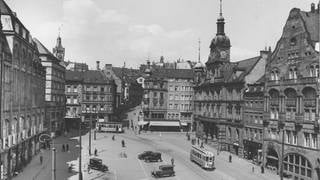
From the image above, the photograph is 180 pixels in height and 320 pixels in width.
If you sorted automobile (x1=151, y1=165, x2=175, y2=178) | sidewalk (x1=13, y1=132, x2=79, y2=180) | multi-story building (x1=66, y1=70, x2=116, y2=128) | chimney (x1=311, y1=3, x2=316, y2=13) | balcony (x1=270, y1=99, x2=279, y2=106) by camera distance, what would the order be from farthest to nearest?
multi-story building (x1=66, y1=70, x2=116, y2=128) → balcony (x1=270, y1=99, x2=279, y2=106) → chimney (x1=311, y1=3, x2=316, y2=13) → automobile (x1=151, y1=165, x2=175, y2=178) → sidewalk (x1=13, y1=132, x2=79, y2=180)

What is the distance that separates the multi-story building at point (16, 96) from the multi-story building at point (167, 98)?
50337 mm

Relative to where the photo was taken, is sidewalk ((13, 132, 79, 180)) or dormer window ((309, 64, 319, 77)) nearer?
sidewalk ((13, 132, 79, 180))

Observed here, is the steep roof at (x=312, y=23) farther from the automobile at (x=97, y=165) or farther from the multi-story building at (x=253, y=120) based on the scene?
the automobile at (x=97, y=165)

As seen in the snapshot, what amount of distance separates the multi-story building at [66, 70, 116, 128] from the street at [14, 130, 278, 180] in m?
29.1

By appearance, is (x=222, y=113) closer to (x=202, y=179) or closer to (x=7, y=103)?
(x=202, y=179)

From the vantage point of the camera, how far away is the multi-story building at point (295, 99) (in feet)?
165

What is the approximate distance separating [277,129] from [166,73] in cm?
5933

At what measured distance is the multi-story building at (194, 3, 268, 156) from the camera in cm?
7369

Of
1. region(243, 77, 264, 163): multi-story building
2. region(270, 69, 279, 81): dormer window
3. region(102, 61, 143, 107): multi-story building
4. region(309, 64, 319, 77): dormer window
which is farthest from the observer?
region(102, 61, 143, 107): multi-story building

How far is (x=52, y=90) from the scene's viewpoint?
285ft

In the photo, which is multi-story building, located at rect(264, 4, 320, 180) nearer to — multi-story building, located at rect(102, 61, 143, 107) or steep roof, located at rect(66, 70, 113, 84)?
steep roof, located at rect(66, 70, 113, 84)

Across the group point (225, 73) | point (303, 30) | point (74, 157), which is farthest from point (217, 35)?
point (74, 157)

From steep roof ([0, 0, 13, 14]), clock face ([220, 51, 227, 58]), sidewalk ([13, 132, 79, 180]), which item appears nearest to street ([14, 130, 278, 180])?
sidewalk ([13, 132, 79, 180])

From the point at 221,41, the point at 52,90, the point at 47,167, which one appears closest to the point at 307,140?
the point at 47,167
